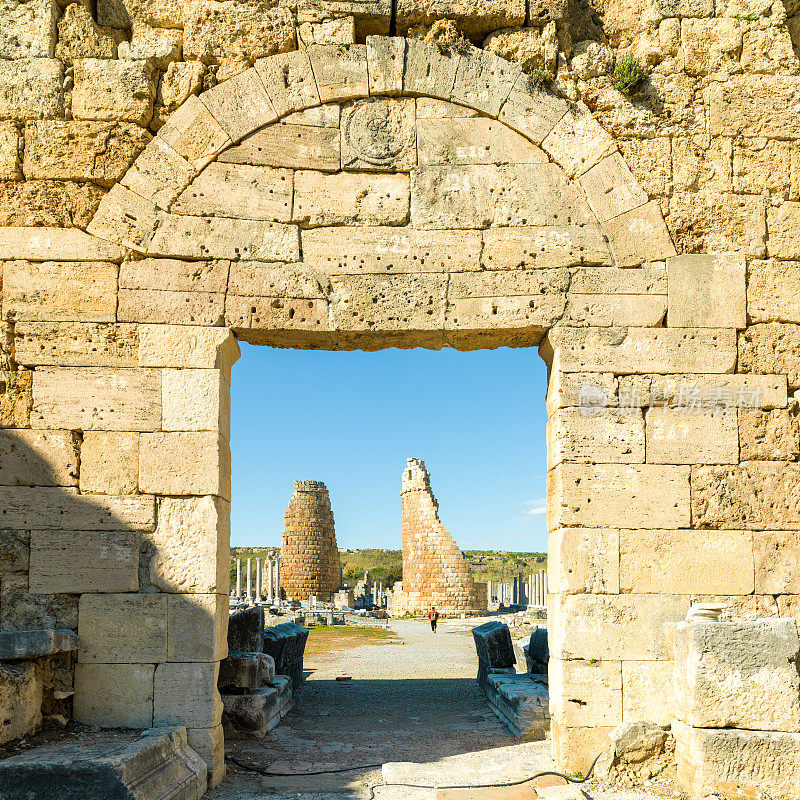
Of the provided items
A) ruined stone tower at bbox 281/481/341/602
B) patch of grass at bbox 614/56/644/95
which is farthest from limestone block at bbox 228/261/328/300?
ruined stone tower at bbox 281/481/341/602

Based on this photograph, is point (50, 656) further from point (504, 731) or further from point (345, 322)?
point (504, 731)

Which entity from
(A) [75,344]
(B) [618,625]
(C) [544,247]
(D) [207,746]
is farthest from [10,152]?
(B) [618,625]

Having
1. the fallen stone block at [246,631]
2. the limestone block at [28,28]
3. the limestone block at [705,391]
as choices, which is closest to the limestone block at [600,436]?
the limestone block at [705,391]

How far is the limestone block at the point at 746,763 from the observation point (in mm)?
4191

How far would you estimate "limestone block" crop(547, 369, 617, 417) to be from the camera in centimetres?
525

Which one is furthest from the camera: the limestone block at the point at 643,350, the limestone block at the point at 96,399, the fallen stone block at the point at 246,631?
the fallen stone block at the point at 246,631

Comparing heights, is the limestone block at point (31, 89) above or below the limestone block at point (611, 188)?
above

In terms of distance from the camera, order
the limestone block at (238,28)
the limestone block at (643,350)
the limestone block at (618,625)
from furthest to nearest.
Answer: the limestone block at (238,28) < the limestone block at (643,350) < the limestone block at (618,625)

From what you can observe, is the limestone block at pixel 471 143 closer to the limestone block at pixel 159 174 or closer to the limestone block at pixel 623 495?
the limestone block at pixel 159 174

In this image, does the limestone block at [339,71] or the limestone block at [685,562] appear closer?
the limestone block at [685,562]

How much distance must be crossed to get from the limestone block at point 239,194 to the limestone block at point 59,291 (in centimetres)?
73

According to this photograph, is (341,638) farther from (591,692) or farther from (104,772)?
(104,772)

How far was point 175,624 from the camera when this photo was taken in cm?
495

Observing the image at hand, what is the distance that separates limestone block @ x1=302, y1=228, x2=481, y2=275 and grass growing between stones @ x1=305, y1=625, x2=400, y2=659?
993 cm
